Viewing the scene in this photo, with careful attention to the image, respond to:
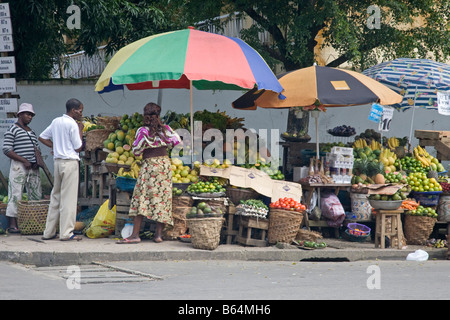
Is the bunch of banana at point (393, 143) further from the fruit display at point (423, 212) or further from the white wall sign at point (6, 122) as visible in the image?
the white wall sign at point (6, 122)

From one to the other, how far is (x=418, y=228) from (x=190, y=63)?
180 inches

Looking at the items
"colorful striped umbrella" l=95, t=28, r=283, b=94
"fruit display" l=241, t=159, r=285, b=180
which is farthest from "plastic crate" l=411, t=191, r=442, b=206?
"colorful striped umbrella" l=95, t=28, r=283, b=94

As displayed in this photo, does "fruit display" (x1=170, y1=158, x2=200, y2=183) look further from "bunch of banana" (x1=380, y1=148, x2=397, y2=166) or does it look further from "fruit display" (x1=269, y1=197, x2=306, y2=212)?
"bunch of banana" (x1=380, y1=148, x2=397, y2=166)

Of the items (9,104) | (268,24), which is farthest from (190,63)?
(268,24)

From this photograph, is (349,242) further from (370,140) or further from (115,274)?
(115,274)

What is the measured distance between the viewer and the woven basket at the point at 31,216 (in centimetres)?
1007

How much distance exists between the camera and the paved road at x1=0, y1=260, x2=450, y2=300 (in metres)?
6.50

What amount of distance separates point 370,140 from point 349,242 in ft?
8.80

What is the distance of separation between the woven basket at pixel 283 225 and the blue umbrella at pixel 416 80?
12.0ft

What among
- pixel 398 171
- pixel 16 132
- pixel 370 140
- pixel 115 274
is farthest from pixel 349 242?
pixel 16 132

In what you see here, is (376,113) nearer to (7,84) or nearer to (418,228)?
(418,228)

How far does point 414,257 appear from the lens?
1009 centimetres

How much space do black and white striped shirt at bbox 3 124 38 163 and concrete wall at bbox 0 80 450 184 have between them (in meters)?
5.10

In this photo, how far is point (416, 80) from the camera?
1201cm
